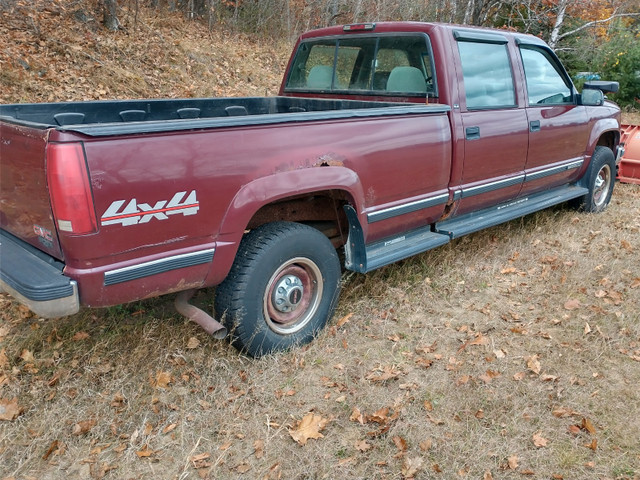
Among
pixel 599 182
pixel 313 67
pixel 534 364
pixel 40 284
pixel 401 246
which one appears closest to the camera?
pixel 40 284

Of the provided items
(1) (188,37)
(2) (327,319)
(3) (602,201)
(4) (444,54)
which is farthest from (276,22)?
(2) (327,319)

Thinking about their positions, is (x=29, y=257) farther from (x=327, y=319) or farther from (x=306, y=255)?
(x=327, y=319)

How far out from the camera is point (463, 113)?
430 cm

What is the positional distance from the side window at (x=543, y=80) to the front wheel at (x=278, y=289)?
Result: 2.75m

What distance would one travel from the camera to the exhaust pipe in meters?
3.13

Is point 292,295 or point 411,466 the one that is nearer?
point 411,466

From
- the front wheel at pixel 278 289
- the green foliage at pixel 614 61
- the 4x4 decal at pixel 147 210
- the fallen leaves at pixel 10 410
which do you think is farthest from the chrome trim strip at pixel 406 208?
the green foliage at pixel 614 61

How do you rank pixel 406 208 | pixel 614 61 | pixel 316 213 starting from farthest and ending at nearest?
pixel 614 61
pixel 406 208
pixel 316 213

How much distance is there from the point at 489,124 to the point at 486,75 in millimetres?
444

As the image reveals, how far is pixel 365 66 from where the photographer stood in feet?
15.8

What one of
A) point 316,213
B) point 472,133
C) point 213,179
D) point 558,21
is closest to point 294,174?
point 213,179

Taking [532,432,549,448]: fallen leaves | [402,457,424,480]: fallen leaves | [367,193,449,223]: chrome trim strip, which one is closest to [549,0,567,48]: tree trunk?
[367,193,449,223]: chrome trim strip

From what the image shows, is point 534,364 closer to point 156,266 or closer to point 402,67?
point 156,266

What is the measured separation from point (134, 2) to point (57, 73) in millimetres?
4068
